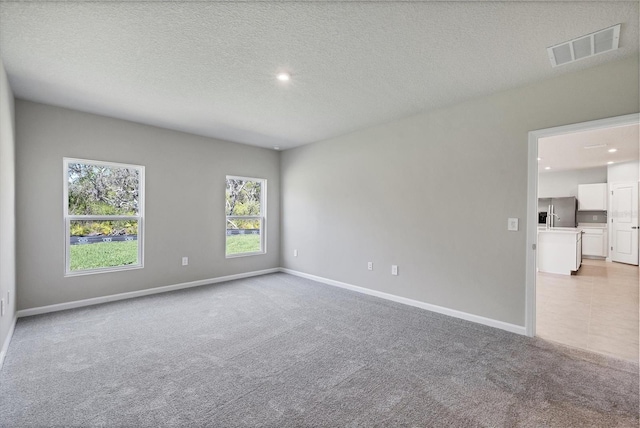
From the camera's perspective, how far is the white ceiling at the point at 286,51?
1928 mm

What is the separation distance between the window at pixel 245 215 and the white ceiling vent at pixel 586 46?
4686mm

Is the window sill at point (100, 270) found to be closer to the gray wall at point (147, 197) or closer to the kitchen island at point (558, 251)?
the gray wall at point (147, 197)

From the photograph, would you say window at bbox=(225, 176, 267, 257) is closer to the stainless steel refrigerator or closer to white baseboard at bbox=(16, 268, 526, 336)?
white baseboard at bbox=(16, 268, 526, 336)

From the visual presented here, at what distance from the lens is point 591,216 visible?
8.28 m

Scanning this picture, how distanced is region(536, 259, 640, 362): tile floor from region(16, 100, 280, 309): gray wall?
4.55m

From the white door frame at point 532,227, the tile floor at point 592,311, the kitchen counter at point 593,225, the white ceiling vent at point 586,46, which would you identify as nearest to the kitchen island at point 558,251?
the tile floor at point 592,311

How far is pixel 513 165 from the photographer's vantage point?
3.11 metres

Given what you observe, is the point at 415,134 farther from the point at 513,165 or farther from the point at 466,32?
the point at 466,32

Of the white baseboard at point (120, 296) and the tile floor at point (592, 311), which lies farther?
the white baseboard at point (120, 296)

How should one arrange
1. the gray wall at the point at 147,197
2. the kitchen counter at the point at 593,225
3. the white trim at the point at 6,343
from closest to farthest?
1. the white trim at the point at 6,343
2. the gray wall at the point at 147,197
3. the kitchen counter at the point at 593,225

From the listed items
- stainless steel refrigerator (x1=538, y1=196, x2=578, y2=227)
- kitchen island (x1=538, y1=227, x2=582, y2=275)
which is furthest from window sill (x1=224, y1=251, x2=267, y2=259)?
stainless steel refrigerator (x1=538, y1=196, x2=578, y2=227)

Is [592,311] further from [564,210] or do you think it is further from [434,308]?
[564,210]

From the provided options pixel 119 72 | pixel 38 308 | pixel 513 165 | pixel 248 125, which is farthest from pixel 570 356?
pixel 38 308

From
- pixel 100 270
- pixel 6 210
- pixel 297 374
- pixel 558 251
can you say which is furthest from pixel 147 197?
pixel 558 251
